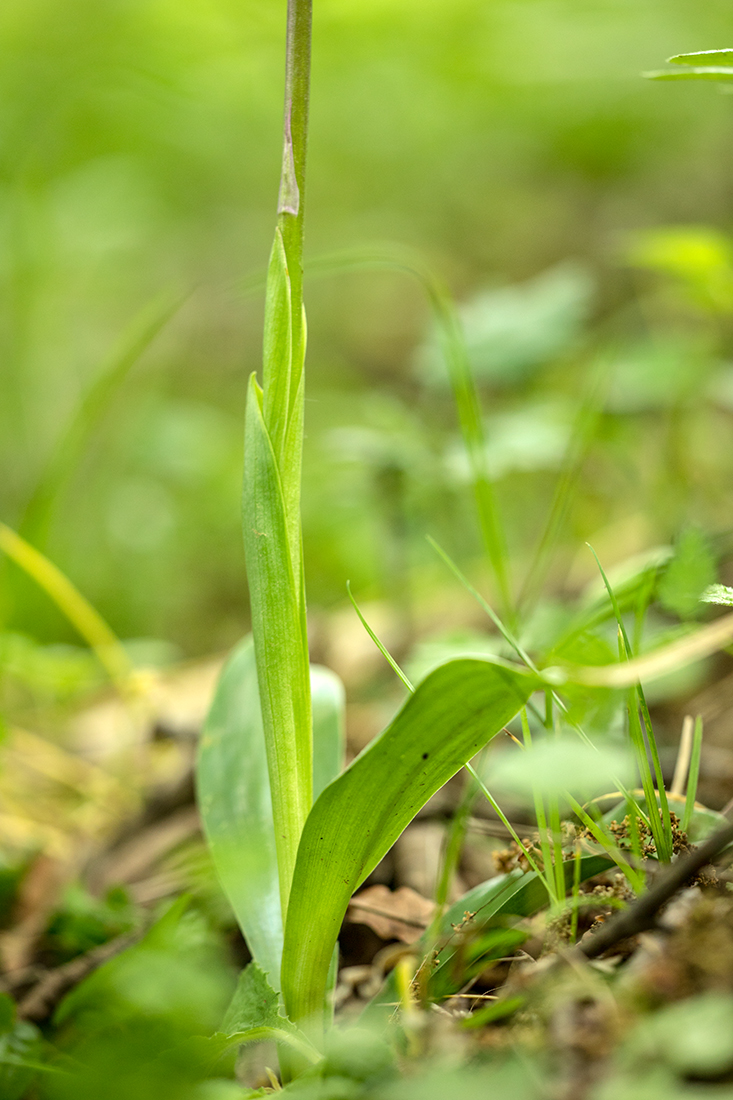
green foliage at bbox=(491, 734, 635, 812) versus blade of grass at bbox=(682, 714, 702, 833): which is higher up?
green foliage at bbox=(491, 734, 635, 812)

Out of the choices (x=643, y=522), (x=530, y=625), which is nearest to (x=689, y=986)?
(x=530, y=625)

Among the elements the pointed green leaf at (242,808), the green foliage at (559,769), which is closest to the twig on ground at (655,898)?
the green foliage at (559,769)

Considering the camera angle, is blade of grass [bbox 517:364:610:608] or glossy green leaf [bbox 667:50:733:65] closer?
glossy green leaf [bbox 667:50:733:65]

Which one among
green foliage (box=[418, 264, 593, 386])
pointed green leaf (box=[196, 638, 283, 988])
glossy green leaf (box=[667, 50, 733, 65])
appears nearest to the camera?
glossy green leaf (box=[667, 50, 733, 65])

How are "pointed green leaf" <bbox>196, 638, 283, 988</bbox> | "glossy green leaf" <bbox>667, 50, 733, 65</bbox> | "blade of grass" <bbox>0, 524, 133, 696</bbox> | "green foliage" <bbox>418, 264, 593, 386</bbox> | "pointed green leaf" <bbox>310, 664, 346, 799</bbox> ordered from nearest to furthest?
1. "glossy green leaf" <bbox>667, 50, 733, 65</bbox>
2. "pointed green leaf" <bbox>196, 638, 283, 988</bbox>
3. "pointed green leaf" <bbox>310, 664, 346, 799</bbox>
4. "blade of grass" <bbox>0, 524, 133, 696</bbox>
5. "green foliage" <bbox>418, 264, 593, 386</bbox>

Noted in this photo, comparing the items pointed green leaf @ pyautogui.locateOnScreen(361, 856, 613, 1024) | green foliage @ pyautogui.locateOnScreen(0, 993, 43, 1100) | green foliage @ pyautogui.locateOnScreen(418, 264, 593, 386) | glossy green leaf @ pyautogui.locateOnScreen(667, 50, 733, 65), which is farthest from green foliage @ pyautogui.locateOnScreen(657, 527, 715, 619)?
green foliage @ pyautogui.locateOnScreen(418, 264, 593, 386)

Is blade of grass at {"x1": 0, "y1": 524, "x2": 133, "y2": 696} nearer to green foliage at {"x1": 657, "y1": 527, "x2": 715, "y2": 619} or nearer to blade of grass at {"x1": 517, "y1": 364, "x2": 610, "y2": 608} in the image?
blade of grass at {"x1": 517, "y1": 364, "x2": 610, "y2": 608}

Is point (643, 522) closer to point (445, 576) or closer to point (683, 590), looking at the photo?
point (445, 576)
